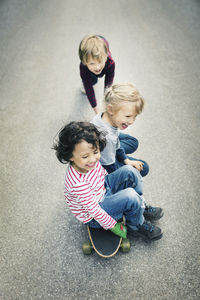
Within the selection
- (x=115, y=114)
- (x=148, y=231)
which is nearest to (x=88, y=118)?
(x=115, y=114)

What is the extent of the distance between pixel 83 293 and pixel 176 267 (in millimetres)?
571

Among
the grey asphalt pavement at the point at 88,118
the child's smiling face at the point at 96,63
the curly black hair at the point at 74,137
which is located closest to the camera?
the curly black hair at the point at 74,137

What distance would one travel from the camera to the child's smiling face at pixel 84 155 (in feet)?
3.09

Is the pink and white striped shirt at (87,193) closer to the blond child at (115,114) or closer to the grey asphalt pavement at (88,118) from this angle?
the blond child at (115,114)

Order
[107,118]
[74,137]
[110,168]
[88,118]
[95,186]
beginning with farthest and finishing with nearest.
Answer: [88,118] < [110,168] < [107,118] < [95,186] < [74,137]

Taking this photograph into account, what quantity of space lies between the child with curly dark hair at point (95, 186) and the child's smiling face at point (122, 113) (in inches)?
5.4

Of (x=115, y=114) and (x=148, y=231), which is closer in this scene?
(x=115, y=114)

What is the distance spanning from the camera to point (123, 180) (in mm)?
1210

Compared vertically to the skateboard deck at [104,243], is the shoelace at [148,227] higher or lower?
higher

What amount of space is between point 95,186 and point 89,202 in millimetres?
102

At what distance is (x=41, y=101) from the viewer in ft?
7.50

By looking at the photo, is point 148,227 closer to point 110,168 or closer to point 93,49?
point 110,168

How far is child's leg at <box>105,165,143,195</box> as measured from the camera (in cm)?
120

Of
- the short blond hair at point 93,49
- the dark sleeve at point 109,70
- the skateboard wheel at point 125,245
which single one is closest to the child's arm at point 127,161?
the skateboard wheel at point 125,245
